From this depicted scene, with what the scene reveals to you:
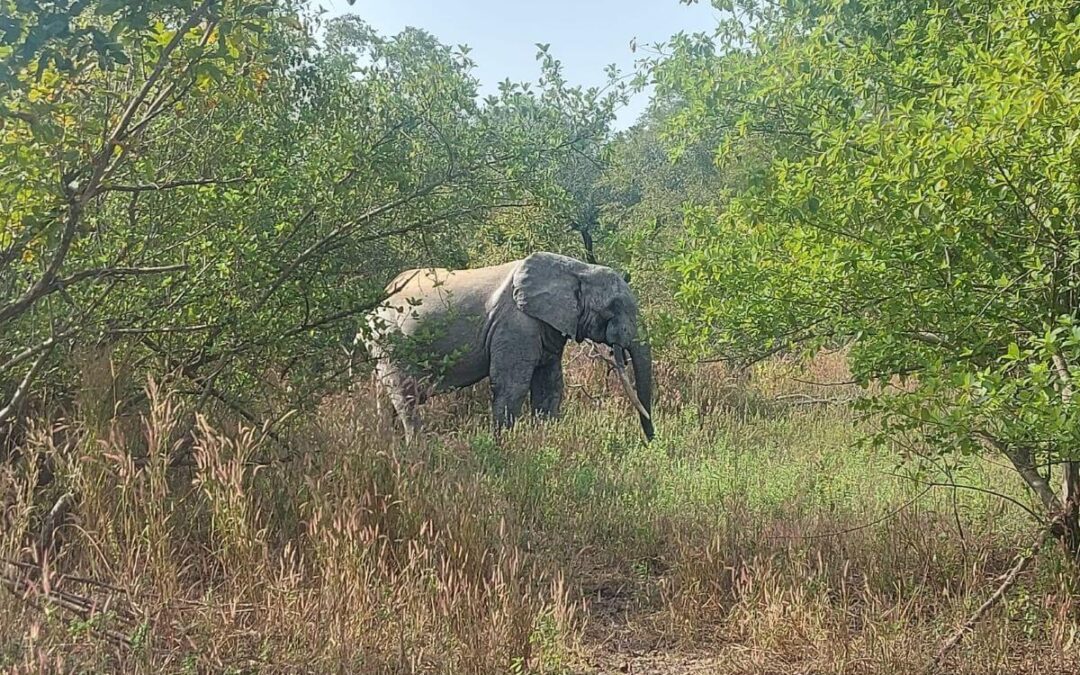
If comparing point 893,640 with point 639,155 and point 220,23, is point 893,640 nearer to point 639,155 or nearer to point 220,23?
point 220,23

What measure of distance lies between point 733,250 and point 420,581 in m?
1.94

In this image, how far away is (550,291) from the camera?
29.8 feet

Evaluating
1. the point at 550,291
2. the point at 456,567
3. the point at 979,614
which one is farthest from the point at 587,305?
the point at 979,614

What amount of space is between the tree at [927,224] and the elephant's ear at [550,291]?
13.5ft

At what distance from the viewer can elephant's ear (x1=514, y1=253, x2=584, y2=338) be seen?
905cm

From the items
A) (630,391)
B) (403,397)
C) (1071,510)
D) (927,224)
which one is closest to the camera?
(927,224)

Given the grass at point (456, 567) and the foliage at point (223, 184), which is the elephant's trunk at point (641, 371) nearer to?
the grass at point (456, 567)

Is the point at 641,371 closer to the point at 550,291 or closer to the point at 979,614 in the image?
the point at 550,291

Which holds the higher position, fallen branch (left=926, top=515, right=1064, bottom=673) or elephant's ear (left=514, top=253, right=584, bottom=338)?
elephant's ear (left=514, top=253, right=584, bottom=338)

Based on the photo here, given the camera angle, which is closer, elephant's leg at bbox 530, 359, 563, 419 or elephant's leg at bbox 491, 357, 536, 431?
elephant's leg at bbox 491, 357, 536, 431

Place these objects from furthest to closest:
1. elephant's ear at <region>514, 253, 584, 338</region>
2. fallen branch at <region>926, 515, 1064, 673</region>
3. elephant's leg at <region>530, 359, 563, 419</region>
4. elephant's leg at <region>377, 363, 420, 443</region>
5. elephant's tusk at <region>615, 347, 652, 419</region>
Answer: elephant's leg at <region>530, 359, 563, 419</region>
elephant's ear at <region>514, 253, 584, 338</region>
elephant's tusk at <region>615, 347, 652, 419</region>
elephant's leg at <region>377, 363, 420, 443</region>
fallen branch at <region>926, 515, 1064, 673</region>

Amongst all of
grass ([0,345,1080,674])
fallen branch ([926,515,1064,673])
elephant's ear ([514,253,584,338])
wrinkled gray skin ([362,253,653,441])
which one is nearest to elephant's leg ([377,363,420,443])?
wrinkled gray skin ([362,253,653,441])

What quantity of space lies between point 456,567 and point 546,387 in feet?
18.6

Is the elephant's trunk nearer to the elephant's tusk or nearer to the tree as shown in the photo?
the elephant's tusk
